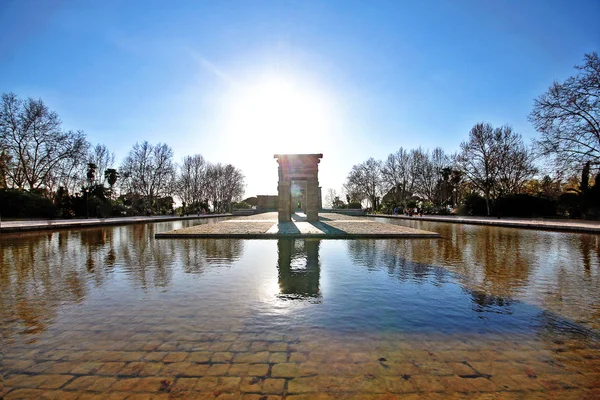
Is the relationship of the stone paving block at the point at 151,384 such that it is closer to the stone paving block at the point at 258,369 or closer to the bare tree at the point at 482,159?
the stone paving block at the point at 258,369

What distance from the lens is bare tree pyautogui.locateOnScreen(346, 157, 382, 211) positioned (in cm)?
6216

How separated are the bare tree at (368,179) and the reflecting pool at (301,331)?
54589mm

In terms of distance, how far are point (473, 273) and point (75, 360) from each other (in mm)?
7549

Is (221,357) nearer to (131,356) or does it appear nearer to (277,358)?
(277,358)

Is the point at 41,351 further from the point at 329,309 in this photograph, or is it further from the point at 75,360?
the point at 329,309

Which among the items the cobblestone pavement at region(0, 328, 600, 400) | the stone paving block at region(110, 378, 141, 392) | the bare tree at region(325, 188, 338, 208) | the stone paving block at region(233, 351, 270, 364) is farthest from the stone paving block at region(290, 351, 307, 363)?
the bare tree at region(325, 188, 338, 208)

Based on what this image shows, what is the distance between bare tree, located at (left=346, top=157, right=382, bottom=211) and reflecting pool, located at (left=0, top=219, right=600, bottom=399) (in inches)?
Result: 2149

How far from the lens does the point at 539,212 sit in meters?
33.4

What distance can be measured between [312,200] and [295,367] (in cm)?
2237

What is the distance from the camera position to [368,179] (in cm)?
6350

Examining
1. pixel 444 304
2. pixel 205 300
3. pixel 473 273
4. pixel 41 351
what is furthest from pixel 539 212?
pixel 41 351

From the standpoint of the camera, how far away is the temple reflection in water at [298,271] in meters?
5.72

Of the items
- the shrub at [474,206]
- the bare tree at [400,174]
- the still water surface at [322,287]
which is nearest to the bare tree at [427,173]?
the bare tree at [400,174]

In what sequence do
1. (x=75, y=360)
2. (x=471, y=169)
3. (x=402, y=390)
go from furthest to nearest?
(x=471, y=169), (x=75, y=360), (x=402, y=390)
